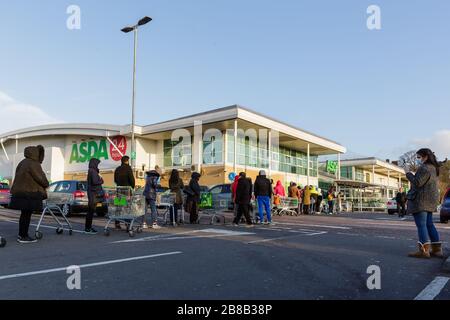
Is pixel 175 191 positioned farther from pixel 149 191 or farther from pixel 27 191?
pixel 27 191

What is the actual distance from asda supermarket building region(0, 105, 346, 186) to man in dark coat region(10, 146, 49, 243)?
65.2 ft

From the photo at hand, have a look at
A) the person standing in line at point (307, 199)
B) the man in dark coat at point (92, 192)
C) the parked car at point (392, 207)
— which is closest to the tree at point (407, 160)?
the parked car at point (392, 207)

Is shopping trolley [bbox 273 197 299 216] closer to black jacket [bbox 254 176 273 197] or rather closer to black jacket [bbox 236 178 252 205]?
black jacket [bbox 254 176 273 197]

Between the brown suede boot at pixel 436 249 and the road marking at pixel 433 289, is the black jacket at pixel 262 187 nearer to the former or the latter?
the brown suede boot at pixel 436 249

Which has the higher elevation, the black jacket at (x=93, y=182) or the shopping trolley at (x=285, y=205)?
the black jacket at (x=93, y=182)

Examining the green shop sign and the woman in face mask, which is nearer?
the woman in face mask

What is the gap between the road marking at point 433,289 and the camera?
14.8 ft

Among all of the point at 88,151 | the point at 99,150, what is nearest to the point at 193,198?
the point at 99,150

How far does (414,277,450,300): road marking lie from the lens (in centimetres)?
451

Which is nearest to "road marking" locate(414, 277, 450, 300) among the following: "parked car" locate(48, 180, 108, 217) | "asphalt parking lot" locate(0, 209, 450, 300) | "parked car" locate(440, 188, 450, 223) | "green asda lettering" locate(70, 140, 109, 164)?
"asphalt parking lot" locate(0, 209, 450, 300)

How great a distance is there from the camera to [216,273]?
559cm

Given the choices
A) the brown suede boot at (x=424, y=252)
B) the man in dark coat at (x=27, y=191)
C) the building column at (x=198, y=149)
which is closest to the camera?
the brown suede boot at (x=424, y=252)
